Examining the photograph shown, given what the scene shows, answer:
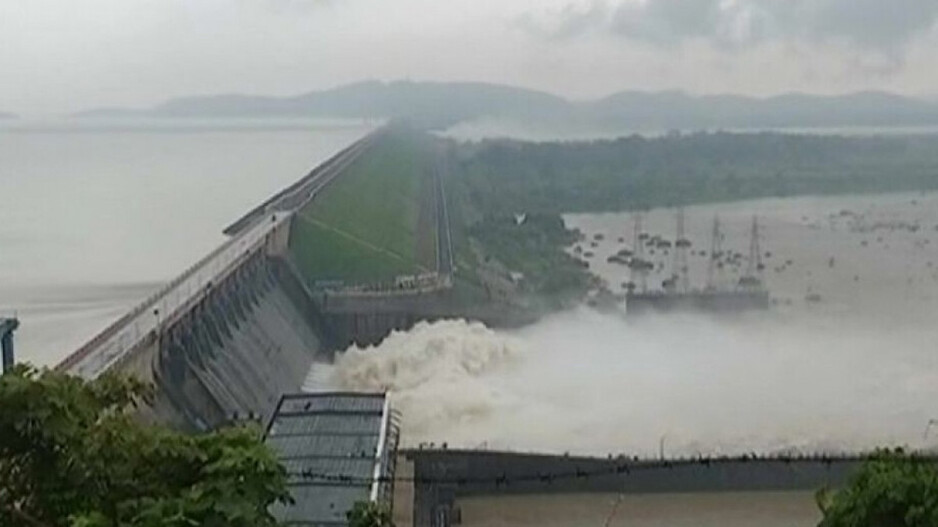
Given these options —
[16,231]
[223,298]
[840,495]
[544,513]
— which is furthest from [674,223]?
[840,495]

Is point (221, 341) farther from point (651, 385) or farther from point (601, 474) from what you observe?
point (651, 385)

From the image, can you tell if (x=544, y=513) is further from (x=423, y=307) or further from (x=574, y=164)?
(x=574, y=164)

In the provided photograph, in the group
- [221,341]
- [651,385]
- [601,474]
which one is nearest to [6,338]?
[221,341]

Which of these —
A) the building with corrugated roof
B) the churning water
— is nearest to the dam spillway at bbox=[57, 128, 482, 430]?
the churning water

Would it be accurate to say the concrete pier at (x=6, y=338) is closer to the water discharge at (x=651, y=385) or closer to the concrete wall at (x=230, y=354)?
the concrete wall at (x=230, y=354)

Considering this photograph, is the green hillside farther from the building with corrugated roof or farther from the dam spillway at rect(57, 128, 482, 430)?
the building with corrugated roof

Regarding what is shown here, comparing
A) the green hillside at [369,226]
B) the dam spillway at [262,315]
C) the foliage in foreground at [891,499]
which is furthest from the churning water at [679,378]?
the foliage in foreground at [891,499]
